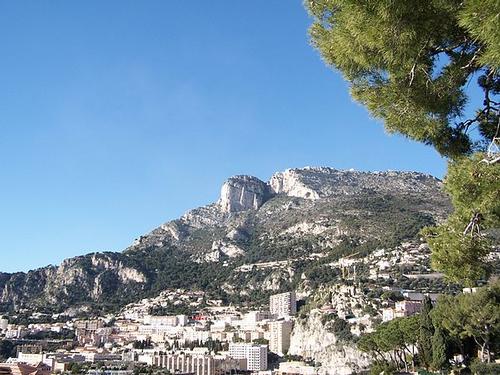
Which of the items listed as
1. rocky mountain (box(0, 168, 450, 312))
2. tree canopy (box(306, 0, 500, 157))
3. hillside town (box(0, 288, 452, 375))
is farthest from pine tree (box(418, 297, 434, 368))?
rocky mountain (box(0, 168, 450, 312))

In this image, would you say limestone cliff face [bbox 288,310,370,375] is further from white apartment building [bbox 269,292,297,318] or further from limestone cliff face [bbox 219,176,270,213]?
limestone cliff face [bbox 219,176,270,213]

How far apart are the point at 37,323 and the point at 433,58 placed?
118 meters

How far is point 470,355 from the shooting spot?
32438 millimetres

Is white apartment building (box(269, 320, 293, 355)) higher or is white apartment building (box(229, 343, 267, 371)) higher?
white apartment building (box(269, 320, 293, 355))

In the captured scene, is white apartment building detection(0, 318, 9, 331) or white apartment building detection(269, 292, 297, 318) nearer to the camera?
white apartment building detection(269, 292, 297, 318)

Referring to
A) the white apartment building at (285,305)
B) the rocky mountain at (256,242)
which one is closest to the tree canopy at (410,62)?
the white apartment building at (285,305)

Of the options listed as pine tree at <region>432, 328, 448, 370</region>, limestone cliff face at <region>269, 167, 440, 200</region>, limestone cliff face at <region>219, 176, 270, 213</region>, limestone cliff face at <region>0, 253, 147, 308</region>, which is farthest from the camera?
limestone cliff face at <region>219, 176, 270, 213</region>

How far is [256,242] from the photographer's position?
429 feet

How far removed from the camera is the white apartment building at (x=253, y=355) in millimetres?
74188

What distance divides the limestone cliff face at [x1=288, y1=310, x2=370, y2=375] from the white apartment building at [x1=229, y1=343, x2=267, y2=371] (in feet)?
13.4

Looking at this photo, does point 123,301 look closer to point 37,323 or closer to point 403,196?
point 37,323

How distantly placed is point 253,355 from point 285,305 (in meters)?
→ 19.5

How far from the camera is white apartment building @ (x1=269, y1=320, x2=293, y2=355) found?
7912 cm

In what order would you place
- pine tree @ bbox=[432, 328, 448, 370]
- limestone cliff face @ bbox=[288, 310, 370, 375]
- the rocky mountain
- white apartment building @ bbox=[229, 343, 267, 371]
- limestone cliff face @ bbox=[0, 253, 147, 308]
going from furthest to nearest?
limestone cliff face @ bbox=[0, 253, 147, 308], the rocky mountain, white apartment building @ bbox=[229, 343, 267, 371], limestone cliff face @ bbox=[288, 310, 370, 375], pine tree @ bbox=[432, 328, 448, 370]
